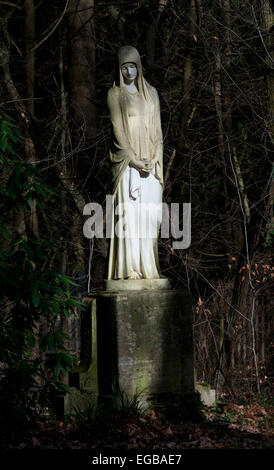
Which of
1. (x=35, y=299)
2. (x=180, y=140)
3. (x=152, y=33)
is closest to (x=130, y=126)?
(x=35, y=299)

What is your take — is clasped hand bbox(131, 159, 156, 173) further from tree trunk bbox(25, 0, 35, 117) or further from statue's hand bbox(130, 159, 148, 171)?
tree trunk bbox(25, 0, 35, 117)

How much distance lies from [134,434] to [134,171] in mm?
2889

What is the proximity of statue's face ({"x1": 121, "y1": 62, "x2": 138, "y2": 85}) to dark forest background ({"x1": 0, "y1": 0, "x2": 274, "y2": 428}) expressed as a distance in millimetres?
3149

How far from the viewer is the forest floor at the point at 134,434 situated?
632 centimetres

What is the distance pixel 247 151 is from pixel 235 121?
1.95m

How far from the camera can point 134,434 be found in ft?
21.3

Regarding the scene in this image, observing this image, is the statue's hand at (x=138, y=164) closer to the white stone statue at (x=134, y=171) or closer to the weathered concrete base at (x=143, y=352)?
the white stone statue at (x=134, y=171)

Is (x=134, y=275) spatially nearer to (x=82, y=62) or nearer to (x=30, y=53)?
(x=30, y=53)

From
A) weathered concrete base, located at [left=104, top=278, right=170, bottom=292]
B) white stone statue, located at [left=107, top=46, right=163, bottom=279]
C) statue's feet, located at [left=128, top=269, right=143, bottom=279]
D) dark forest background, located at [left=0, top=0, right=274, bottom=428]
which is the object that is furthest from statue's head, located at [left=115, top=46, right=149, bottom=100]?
dark forest background, located at [left=0, top=0, right=274, bottom=428]

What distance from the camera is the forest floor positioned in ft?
20.7

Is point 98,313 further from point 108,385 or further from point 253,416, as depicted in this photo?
point 253,416

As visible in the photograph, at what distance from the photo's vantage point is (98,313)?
24.2ft

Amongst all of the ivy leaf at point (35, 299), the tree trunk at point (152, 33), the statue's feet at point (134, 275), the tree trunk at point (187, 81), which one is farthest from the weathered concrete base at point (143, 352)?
the tree trunk at point (152, 33)


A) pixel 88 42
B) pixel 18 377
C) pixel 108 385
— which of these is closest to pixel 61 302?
pixel 18 377
